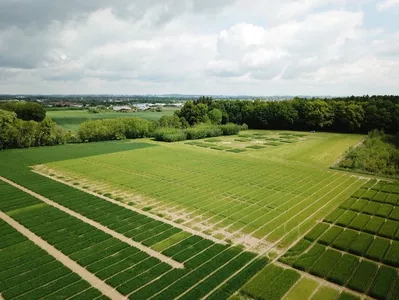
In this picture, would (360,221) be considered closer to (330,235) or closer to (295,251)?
(330,235)

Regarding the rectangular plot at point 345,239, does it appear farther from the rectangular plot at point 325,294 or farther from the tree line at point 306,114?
the tree line at point 306,114

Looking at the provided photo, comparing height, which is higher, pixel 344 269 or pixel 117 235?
pixel 344 269

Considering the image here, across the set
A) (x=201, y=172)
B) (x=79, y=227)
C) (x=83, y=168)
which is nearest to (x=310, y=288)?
(x=79, y=227)

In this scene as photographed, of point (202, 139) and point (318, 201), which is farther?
point (202, 139)

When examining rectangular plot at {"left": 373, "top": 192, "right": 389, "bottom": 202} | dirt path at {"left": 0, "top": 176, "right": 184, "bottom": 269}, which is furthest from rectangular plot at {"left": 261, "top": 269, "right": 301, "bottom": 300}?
rectangular plot at {"left": 373, "top": 192, "right": 389, "bottom": 202}

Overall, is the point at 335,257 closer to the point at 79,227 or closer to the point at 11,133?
the point at 79,227

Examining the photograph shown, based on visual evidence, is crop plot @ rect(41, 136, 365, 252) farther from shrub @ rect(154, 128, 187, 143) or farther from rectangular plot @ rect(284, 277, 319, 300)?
shrub @ rect(154, 128, 187, 143)

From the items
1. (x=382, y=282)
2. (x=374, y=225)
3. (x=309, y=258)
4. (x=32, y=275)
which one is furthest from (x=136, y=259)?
(x=374, y=225)

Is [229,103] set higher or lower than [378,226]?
higher
